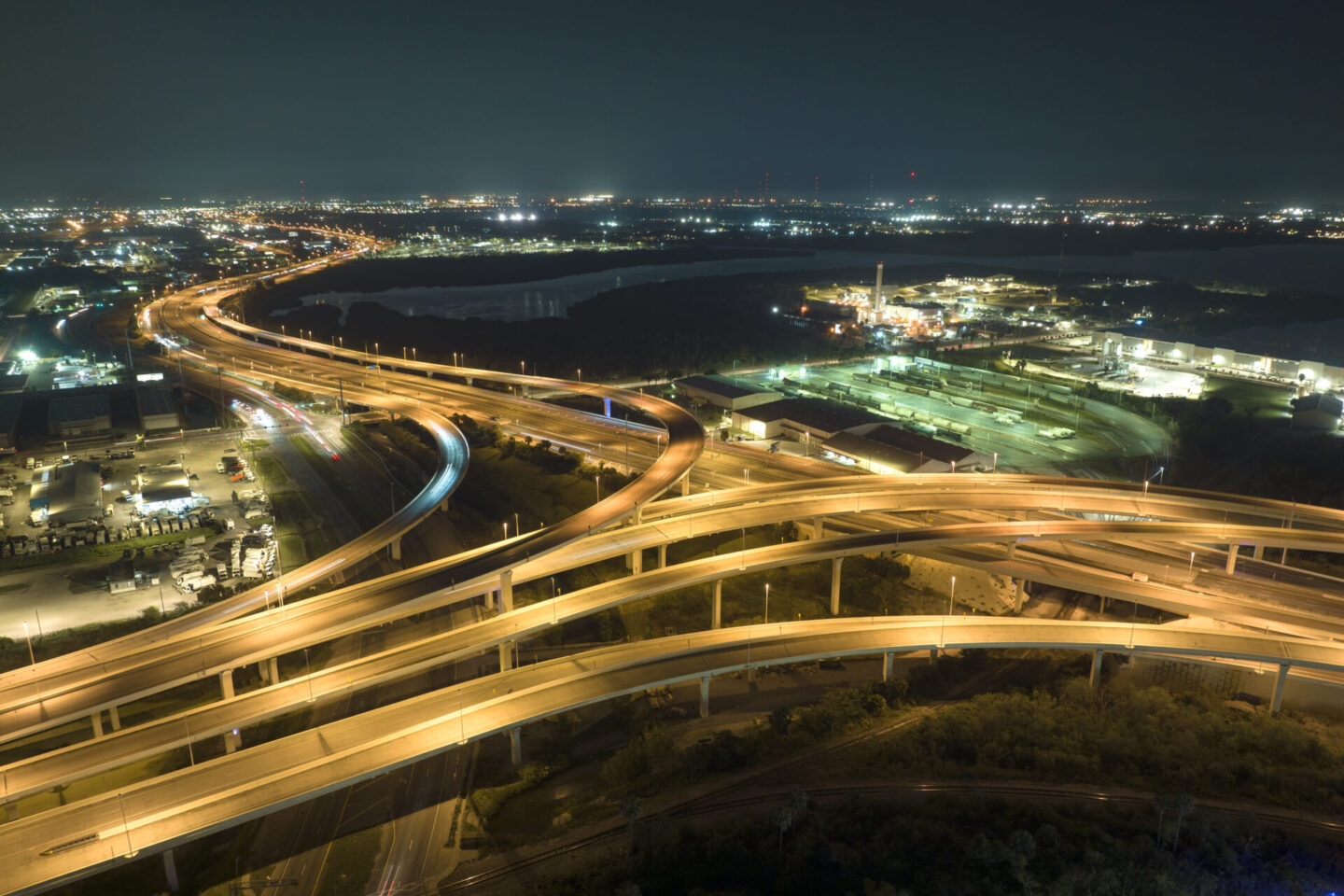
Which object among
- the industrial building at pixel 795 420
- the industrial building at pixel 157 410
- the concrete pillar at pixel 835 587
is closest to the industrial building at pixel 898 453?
the industrial building at pixel 795 420

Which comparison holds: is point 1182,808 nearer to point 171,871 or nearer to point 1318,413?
point 171,871

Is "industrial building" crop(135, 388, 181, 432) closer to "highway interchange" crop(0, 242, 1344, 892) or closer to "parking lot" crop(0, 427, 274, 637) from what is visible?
"parking lot" crop(0, 427, 274, 637)

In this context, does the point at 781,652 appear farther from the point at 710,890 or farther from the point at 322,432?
the point at 322,432

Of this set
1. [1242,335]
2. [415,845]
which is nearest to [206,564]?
[415,845]

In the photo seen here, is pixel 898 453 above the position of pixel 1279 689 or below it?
above

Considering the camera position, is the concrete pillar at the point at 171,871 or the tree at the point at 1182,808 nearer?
the tree at the point at 1182,808

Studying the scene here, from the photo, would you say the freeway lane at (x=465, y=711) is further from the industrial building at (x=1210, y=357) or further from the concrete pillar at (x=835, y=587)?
the industrial building at (x=1210, y=357)

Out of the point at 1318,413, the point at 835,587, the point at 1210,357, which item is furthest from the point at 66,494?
the point at 1210,357
